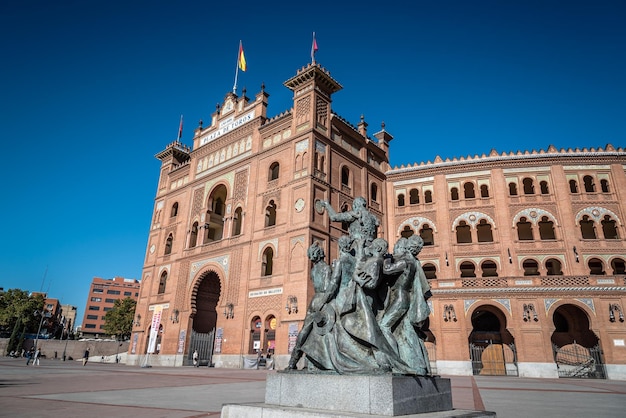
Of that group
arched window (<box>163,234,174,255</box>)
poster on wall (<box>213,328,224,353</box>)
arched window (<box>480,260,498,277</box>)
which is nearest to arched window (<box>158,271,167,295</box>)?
arched window (<box>163,234,174,255</box>)

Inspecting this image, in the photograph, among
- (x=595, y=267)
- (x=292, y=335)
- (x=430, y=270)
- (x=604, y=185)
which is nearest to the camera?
(x=292, y=335)

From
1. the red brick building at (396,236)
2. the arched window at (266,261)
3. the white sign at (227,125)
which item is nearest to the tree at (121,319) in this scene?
the red brick building at (396,236)

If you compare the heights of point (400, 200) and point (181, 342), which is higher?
point (400, 200)

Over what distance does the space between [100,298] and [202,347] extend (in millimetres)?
75251

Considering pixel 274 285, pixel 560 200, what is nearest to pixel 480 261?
pixel 560 200

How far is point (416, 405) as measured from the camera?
4113 millimetres

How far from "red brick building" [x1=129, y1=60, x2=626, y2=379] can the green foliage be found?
82.9 ft

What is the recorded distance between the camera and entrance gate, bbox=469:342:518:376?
22.2m

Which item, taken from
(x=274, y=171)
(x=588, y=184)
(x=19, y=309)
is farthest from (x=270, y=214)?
(x=19, y=309)

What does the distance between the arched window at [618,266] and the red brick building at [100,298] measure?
3408 inches

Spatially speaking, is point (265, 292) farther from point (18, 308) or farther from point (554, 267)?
point (18, 308)

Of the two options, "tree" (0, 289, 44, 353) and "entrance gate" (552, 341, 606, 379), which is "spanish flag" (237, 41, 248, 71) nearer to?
"entrance gate" (552, 341, 606, 379)

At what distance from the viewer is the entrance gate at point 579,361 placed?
67.5 ft

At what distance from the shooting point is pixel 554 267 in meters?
25.2
